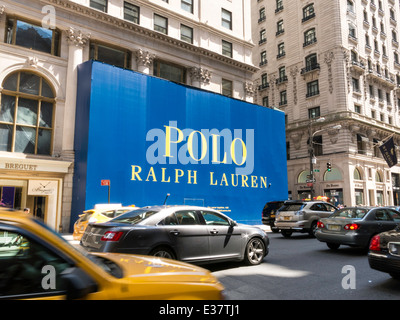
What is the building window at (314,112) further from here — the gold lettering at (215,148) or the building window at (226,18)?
the gold lettering at (215,148)

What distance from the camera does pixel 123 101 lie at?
1950 cm

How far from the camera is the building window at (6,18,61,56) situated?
60.6 ft

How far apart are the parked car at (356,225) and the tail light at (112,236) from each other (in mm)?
7011

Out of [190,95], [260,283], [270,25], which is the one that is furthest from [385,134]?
[260,283]

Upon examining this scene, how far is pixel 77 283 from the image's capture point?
2.25m

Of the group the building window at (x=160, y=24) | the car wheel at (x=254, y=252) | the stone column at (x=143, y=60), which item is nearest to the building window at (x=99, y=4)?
the stone column at (x=143, y=60)

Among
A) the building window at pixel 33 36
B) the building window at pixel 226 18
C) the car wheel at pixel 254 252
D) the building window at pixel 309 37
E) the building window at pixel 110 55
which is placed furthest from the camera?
the building window at pixel 309 37

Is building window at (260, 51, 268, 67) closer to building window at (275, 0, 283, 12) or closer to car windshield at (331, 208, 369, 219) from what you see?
building window at (275, 0, 283, 12)

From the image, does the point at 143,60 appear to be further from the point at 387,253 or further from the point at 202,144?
the point at 387,253

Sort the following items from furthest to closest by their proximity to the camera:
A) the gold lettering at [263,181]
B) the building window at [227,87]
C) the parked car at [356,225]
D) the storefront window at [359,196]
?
the storefront window at [359,196] → the building window at [227,87] → the gold lettering at [263,181] → the parked car at [356,225]

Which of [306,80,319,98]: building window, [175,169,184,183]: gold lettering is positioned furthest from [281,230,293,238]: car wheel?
[306,80,319,98]: building window

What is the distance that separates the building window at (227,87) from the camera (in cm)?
2811

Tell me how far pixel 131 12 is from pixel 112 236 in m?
21.2

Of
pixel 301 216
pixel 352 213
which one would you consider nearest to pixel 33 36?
pixel 301 216
